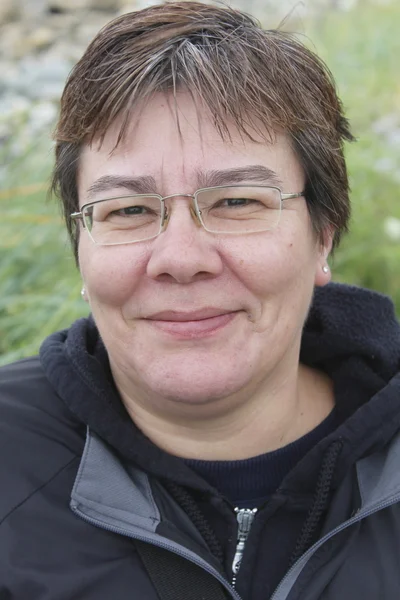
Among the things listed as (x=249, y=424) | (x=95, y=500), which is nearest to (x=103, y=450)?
(x=95, y=500)

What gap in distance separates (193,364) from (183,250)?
0.83 ft

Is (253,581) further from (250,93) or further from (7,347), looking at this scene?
(7,347)

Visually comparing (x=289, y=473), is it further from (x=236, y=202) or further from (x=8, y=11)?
(x=8, y=11)

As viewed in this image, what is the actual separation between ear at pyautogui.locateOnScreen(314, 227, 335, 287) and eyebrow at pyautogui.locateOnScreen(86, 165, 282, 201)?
267 millimetres

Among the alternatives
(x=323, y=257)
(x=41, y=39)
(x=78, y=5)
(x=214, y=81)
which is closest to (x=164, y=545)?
(x=323, y=257)

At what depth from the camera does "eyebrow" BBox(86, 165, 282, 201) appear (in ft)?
5.65

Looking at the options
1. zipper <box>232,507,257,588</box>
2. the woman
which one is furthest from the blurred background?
zipper <box>232,507,257,588</box>

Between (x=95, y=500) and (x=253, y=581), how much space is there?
39cm

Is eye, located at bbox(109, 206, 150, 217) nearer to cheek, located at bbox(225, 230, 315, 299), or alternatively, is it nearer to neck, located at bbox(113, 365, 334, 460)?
cheek, located at bbox(225, 230, 315, 299)

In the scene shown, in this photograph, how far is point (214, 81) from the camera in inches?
68.6

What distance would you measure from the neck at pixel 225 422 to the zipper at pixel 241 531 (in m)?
0.14

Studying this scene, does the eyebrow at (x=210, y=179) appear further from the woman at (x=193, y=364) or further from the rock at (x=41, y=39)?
the rock at (x=41, y=39)

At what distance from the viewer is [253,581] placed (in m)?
1.77

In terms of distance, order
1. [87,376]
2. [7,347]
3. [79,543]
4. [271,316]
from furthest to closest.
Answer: [7,347], [87,376], [271,316], [79,543]
